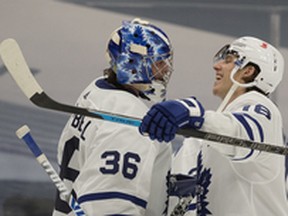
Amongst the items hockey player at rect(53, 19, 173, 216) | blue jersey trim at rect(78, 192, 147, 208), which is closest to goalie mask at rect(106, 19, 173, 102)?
hockey player at rect(53, 19, 173, 216)

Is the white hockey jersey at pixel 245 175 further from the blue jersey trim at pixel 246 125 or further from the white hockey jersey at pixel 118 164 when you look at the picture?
the white hockey jersey at pixel 118 164

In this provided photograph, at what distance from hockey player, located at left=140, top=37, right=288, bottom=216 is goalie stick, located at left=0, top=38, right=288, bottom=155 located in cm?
3

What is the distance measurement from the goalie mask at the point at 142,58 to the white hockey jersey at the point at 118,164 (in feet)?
0.19

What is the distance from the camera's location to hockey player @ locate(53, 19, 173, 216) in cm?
246

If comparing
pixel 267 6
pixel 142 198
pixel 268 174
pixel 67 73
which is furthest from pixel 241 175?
pixel 267 6

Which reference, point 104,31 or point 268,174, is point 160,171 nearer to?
point 268,174

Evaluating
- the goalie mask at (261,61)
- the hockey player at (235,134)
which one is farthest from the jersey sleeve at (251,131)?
the goalie mask at (261,61)

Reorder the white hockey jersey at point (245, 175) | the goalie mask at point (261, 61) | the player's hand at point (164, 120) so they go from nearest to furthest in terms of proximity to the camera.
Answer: the player's hand at point (164, 120), the white hockey jersey at point (245, 175), the goalie mask at point (261, 61)

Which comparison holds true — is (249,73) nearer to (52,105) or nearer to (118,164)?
(118,164)

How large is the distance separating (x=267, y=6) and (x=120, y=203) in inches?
106

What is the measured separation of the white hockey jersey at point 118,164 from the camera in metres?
2.45

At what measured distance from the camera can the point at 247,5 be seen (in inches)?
199

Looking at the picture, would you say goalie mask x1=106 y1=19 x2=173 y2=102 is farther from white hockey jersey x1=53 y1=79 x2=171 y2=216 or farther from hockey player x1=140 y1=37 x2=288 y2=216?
hockey player x1=140 y1=37 x2=288 y2=216

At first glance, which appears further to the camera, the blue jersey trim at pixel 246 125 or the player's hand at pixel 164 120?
the blue jersey trim at pixel 246 125
